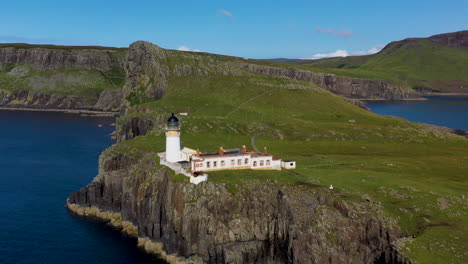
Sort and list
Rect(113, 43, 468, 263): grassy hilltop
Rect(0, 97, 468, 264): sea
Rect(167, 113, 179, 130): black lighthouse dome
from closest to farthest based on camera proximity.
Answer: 1. Rect(113, 43, 468, 263): grassy hilltop
2. Rect(0, 97, 468, 264): sea
3. Rect(167, 113, 179, 130): black lighthouse dome

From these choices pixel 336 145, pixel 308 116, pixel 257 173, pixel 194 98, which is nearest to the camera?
pixel 257 173

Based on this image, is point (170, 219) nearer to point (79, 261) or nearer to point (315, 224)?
point (79, 261)

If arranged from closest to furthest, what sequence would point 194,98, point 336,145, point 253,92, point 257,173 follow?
point 257,173
point 336,145
point 194,98
point 253,92

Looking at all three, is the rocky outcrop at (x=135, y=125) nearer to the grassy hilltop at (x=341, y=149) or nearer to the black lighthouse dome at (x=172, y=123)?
the grassy hilltop at (x=341, y=149)

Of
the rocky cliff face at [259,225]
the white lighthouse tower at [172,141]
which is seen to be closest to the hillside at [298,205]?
the rocky cliff face at [259,225]

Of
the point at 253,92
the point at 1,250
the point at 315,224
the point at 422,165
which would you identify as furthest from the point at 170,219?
the point at 253,92

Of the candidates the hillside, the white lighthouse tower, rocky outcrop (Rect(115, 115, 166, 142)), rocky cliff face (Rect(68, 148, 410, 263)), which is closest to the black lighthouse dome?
the white lighthouse tower

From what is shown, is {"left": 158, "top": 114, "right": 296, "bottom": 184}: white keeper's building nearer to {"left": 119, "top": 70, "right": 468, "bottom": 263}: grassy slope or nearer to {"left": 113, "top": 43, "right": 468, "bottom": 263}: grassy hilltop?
{"left": 113, "top": 43, "right": 468, "bottom": 263}: grassy hilltop
